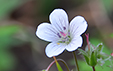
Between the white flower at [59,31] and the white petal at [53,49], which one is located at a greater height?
the white flower at [59,31]

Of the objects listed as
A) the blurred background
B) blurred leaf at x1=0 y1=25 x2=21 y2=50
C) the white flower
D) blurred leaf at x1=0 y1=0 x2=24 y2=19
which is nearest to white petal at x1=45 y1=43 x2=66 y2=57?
the white flower

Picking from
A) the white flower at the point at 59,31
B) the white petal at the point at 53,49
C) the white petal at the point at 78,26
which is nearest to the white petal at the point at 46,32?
the white flower at the point at 59,31

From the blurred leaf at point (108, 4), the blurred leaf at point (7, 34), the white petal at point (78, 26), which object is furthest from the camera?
the blurred leaf at point (108, 4)

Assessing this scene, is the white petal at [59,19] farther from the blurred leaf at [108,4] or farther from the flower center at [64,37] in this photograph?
the blurred leaf at [108,4]

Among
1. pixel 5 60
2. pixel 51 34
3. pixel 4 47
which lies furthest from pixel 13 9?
pixel 51 34

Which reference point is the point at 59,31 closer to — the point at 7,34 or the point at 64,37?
the point at 64,37

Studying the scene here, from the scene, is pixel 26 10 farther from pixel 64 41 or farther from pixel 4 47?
pixel 64 41

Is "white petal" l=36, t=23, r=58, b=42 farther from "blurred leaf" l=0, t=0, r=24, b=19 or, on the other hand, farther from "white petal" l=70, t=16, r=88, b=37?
"blurred leaf" l=0, t=0, r=24, b=19
